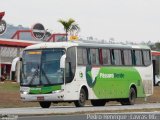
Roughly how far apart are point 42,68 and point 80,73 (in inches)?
88.3

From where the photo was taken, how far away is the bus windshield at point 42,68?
34.5 meters

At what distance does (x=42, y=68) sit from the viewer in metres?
34.7

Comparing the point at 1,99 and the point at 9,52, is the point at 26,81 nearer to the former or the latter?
the point at 1,99

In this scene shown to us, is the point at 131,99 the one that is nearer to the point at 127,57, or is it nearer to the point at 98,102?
the point at 98,102

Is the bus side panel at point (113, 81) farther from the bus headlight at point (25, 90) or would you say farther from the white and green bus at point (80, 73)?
the bus headlight at point (25, 90)

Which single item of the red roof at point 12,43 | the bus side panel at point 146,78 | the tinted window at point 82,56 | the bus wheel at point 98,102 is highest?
the red roof at point 12,43

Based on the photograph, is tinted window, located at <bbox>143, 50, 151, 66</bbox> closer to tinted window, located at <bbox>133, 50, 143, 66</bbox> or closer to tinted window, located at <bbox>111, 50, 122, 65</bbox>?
tinted window, located at <bbox>133, 50, 143, 66</bbox>

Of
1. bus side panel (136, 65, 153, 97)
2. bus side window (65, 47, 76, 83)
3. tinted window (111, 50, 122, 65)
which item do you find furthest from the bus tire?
bus side window (65, 47, 76, 83)

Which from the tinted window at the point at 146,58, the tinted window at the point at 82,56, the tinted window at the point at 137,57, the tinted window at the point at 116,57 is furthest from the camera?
the tinted window at the point at 146,58

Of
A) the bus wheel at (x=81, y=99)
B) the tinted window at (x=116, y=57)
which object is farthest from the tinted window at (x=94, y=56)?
the bus wheel at (x=81, y=99)

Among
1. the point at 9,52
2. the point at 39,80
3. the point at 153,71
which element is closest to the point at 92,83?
the point at 39,80

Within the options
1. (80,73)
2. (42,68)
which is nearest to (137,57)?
(80,73)

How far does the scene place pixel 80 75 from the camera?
35.8 meters

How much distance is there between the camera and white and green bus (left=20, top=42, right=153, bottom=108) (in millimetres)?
34562
